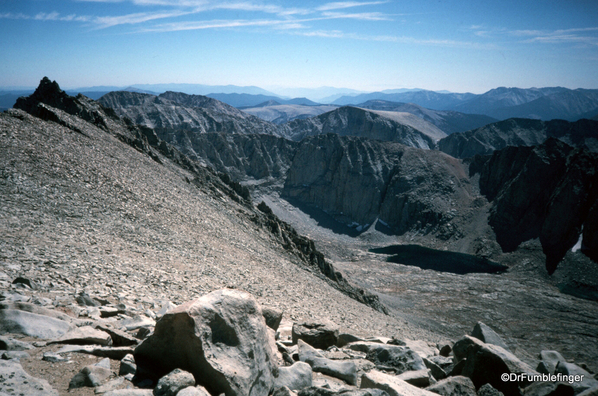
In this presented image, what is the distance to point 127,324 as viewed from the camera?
7941 millimetres

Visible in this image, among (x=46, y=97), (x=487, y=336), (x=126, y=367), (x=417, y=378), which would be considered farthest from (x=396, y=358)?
(x=46, y=97)

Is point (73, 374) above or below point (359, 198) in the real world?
above

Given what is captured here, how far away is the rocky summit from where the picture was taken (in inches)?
227

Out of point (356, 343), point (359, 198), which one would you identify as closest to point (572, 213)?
point (359, 198)

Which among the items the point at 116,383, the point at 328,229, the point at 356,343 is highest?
the point at 116,383

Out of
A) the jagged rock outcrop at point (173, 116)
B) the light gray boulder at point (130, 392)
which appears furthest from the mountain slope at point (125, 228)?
the jagged rock outcrop at point (173, 116)

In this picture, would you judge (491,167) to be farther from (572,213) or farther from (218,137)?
(218,137)

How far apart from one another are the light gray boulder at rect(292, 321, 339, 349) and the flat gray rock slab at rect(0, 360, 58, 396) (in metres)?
6.32

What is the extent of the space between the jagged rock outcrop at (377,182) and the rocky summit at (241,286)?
440 inches

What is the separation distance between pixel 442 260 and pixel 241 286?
71188mm

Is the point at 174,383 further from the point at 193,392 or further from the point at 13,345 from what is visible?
the point at 13,345

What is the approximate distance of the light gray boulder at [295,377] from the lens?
250 inches

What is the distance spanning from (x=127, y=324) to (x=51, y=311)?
4.96 feet

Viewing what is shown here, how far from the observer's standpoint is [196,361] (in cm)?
546
